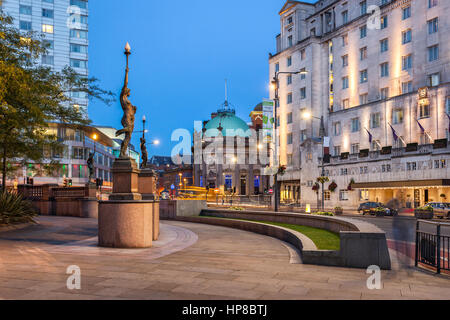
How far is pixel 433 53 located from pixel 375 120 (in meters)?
11.1

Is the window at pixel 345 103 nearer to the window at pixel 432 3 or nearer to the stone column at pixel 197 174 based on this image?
the window at pixel 432 3

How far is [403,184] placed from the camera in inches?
1918

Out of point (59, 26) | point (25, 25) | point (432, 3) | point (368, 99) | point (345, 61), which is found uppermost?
point (59, 26)

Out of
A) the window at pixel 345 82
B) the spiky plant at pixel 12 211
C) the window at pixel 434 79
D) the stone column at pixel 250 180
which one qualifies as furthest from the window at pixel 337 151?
the stone column at pixel 250 180

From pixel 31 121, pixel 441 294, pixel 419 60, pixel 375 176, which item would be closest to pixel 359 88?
pixel 419 60

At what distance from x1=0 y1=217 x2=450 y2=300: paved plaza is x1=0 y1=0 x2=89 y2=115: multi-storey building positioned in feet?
238

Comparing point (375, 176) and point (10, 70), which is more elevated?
point (10, 70)

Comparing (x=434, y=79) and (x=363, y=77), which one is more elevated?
(x=363, y=77)

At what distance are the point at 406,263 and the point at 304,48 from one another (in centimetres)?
6403

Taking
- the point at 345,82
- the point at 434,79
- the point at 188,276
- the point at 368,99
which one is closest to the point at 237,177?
the point at 345,82

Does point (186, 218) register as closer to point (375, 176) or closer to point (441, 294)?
point (441, 294)

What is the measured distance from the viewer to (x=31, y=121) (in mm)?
18766

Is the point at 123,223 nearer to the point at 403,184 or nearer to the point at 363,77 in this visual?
the point at 403,184

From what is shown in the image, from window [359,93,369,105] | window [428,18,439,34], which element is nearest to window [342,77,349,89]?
window [359,93,369,105]
